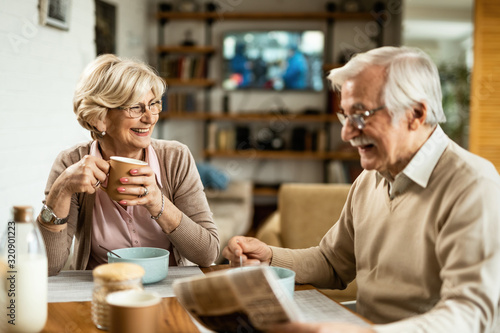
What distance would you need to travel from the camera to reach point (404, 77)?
1126 mm

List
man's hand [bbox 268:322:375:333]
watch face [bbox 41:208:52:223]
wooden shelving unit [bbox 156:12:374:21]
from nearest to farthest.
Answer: man's hand [bbox 268:322:375:333]
watch face [bbox 41:208:52:223]
wooden shelving unit [bbox 156:12:374:21]

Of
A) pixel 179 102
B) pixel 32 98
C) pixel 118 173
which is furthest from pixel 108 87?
pixel 179 102

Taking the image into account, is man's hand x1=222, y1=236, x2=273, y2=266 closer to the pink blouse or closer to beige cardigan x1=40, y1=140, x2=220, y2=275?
beige cardigan x1=40, y1=140, x2=220, y2=275

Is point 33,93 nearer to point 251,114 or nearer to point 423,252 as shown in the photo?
point 423,252

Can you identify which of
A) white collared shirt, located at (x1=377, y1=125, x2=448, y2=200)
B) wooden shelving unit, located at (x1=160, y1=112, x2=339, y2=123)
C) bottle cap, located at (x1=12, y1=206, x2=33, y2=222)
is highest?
white collared shirt, located at (x1=377, y1=125, x2=448, y2=200)

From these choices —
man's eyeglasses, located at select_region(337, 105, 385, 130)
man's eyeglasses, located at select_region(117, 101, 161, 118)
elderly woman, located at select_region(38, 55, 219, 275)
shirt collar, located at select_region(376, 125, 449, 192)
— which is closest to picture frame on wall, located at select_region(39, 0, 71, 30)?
elderly woman, located at select_region(38, 55, 219, 275)

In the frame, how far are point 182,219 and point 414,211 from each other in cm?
63

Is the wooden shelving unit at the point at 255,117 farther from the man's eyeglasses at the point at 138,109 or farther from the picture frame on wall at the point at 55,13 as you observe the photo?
the man's eyeglasses at the point at 138,109

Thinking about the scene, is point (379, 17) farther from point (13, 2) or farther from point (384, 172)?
point (384, 172)

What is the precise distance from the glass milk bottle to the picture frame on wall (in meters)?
1.90

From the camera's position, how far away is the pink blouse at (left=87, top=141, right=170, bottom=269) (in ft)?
5.06

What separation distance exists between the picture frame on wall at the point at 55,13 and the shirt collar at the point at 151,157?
1245 millimetres

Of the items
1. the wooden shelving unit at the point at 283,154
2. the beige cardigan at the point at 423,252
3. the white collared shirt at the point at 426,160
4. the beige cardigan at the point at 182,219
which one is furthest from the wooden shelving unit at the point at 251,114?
the white collared shirt at the point at 426,160

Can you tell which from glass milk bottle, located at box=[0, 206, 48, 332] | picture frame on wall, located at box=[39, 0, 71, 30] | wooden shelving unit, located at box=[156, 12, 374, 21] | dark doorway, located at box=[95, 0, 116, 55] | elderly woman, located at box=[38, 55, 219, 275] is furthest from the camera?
wooden shelving unit, located at box=[156, 12, 374, 21]
